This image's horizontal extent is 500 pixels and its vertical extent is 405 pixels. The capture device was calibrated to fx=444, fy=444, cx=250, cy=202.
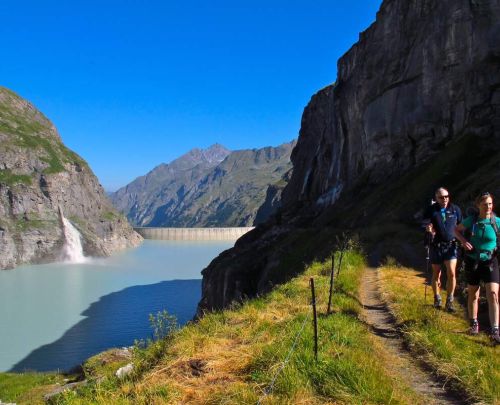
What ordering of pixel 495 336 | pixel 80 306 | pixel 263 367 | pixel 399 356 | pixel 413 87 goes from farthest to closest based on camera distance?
1. pixel 80 306
2. pixel 413 87
3. pixel 495 336
4. pixel 399 356
5. pixel 263 367

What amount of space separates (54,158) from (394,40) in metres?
167

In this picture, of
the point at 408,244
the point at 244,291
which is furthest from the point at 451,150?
the point at 244,291

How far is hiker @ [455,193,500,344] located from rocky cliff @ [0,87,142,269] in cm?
15319

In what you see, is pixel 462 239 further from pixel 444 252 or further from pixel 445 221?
pixel 444 252

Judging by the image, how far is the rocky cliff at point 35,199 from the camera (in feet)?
500

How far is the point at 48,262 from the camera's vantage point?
509 ft

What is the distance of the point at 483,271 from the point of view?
9367 millimetres

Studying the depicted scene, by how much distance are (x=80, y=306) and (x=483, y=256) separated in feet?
267

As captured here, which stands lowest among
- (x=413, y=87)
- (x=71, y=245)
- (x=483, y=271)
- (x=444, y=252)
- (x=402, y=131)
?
(x=71, y=245)

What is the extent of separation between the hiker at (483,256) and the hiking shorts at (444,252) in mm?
1526

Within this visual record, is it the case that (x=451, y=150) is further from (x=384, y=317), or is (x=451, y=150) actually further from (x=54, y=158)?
(x=54, y=158)

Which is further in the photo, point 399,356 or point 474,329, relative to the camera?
point 474,329

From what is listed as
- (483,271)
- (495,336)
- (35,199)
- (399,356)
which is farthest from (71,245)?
(495,336)

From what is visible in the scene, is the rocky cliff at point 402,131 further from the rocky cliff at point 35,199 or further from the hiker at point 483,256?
the rocky cliff at point 35,199
